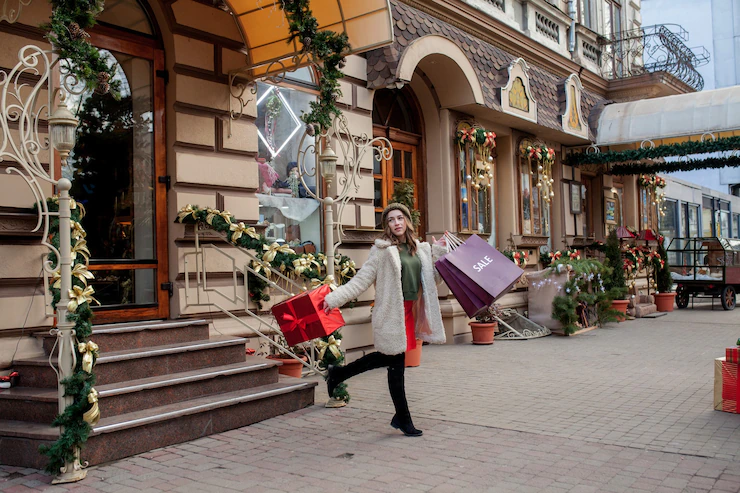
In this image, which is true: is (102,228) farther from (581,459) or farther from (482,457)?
(581,459)

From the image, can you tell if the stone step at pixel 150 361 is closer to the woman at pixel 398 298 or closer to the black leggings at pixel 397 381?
the woman at pixel 398 298

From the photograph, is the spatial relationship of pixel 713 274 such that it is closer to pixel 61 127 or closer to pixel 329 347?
pixel 329 347

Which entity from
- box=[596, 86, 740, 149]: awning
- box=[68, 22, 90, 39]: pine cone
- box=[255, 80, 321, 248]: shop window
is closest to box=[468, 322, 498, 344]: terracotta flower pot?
box=[255, 80, 321, 248]: shop window

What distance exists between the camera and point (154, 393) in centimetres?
581

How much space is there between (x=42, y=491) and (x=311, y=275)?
3435 mm

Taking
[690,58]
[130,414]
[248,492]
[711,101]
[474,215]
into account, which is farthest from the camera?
[690,58]

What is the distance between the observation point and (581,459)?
502 centimetres

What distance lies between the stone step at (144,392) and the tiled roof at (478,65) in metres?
5.38

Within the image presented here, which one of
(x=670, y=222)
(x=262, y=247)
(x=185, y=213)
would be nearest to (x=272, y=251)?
(x=262, y=247)

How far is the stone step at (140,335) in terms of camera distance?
241 inches

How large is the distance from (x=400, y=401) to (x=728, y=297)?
14041 millimetres

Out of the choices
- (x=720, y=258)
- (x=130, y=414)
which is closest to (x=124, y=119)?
(x=130, y=414)

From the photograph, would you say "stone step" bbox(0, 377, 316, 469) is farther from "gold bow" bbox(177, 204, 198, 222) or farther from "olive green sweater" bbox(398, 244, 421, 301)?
"gold bow" bbox(177, 204, 198, 222)

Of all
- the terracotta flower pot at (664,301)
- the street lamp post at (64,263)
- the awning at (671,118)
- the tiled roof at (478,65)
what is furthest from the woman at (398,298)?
the terracotta flower pot at (664,301)
